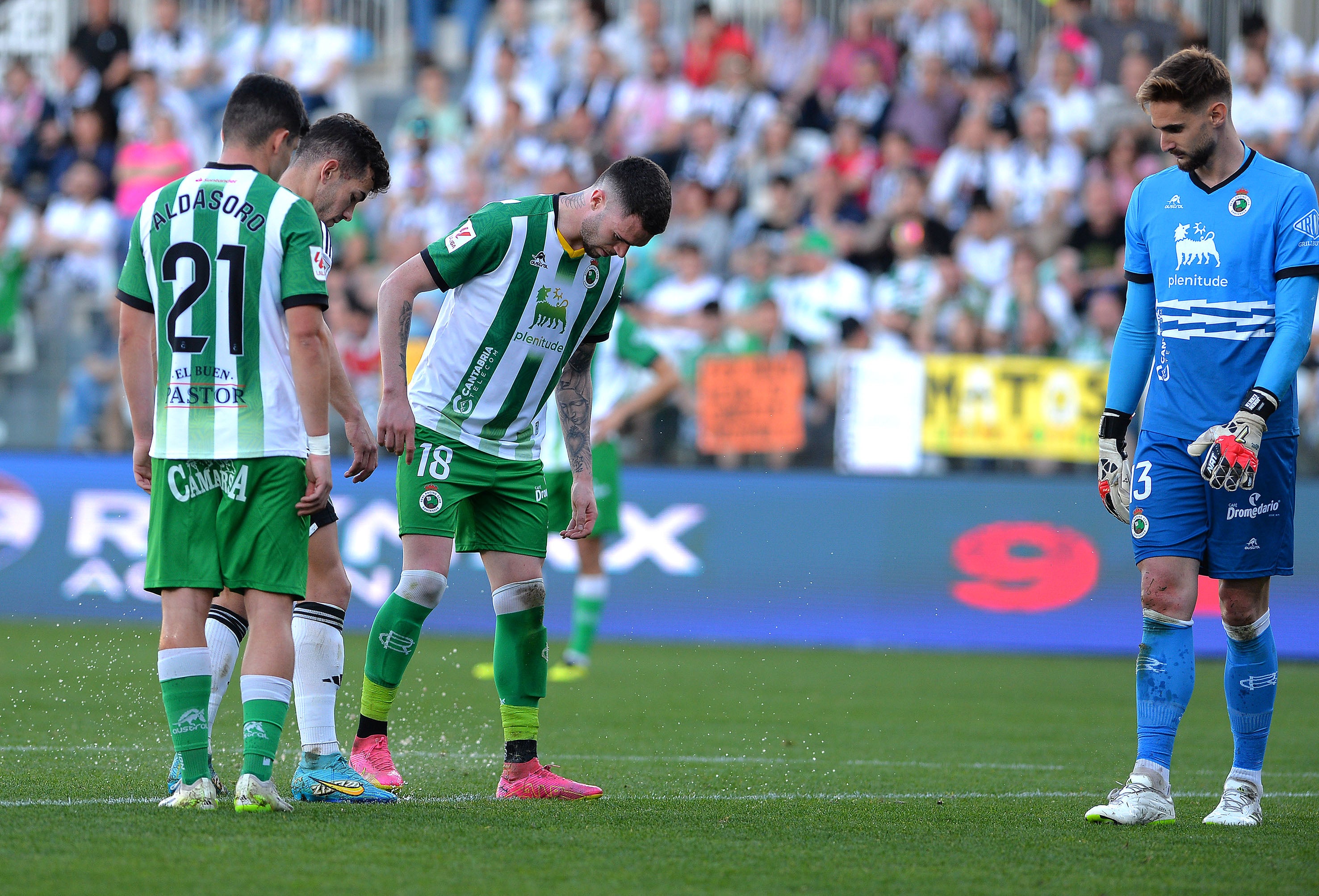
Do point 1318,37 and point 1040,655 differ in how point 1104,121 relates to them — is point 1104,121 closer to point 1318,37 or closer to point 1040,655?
point 1318,37

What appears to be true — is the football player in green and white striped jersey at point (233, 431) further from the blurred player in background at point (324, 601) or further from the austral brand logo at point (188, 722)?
the blurred player in background at point (324, 601)

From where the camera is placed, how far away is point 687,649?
12008 mm

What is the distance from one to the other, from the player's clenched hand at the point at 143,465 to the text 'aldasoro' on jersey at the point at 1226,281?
3220mm

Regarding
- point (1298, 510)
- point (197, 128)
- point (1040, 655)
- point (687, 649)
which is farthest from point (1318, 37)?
point (197, 128)

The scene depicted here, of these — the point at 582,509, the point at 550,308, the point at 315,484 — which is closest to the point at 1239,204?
the point at 550,308

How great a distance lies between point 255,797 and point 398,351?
1.57 metres

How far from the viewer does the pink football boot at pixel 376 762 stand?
18.0 ft

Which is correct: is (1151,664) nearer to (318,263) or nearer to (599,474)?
(318,263)

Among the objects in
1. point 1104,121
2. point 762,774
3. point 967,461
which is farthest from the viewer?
point 1104,121

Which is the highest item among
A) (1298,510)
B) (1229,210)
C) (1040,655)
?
(1229,210)

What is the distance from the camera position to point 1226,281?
5.23m

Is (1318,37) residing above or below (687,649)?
above

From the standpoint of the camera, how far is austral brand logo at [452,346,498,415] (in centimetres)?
573

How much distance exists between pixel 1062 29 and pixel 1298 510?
684 centimetres
